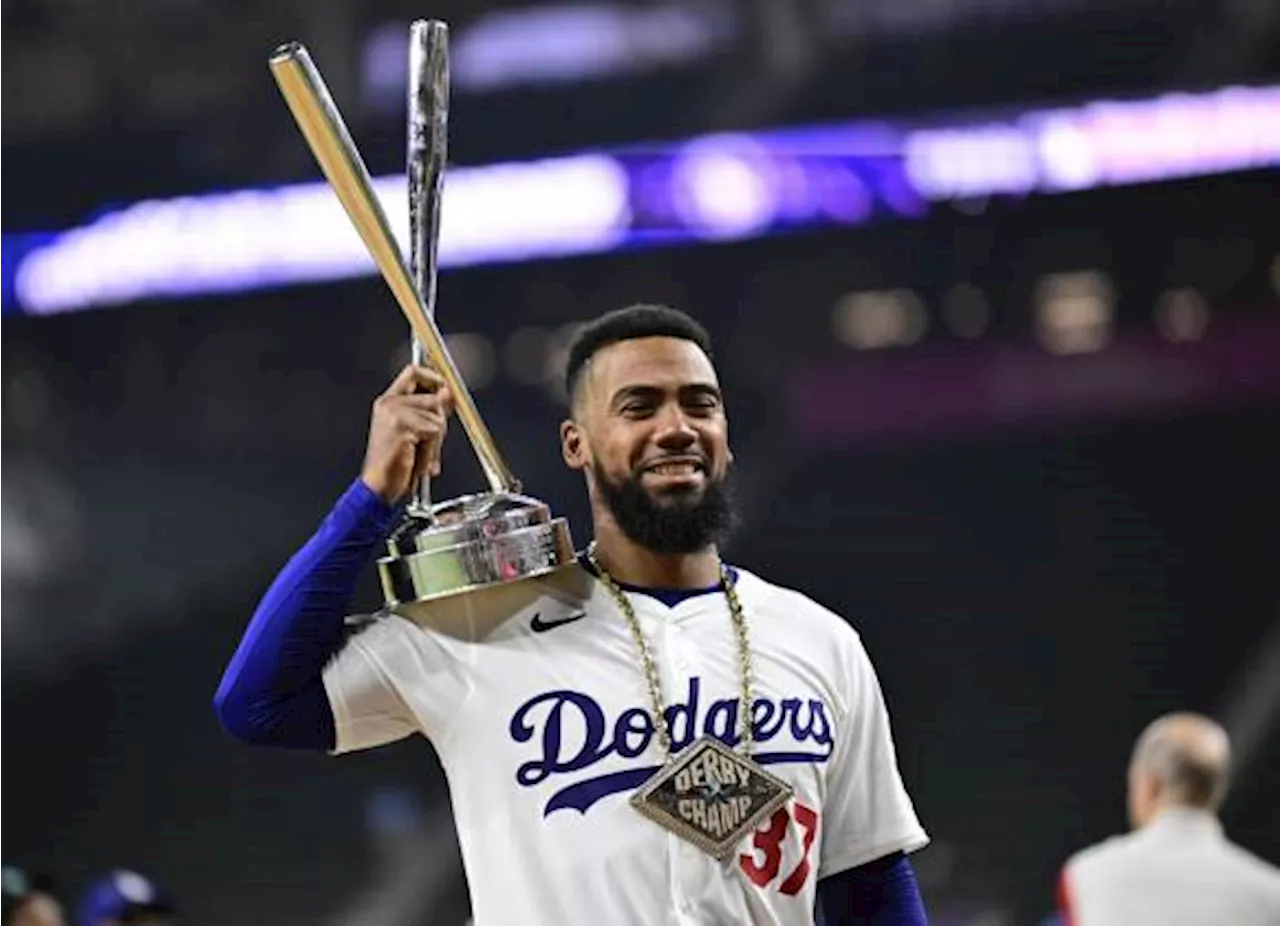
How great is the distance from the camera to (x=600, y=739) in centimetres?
247

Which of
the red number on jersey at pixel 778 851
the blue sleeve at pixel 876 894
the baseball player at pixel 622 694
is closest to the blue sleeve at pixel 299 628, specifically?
the baseball player at pixel 622 694

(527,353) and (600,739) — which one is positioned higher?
(527,353)

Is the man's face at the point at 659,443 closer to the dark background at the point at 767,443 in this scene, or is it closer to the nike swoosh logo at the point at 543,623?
the nike swoosh logo at the point at 543,623

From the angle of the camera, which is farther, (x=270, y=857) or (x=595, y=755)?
(x=270, y=857)

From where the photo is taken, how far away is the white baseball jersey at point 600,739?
2.43 m

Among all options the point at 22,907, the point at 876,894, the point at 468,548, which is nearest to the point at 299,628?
the point at 468,548

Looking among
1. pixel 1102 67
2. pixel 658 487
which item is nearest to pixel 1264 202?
pixel 1102 67

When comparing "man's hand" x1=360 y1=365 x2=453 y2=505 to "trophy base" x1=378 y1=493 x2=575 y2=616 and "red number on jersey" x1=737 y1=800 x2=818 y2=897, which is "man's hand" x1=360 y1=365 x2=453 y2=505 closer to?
"trophy base" x1=378 y1=493 x2=575 y2=616

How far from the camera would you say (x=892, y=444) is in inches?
378

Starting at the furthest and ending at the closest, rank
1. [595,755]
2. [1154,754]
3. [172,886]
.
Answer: [172,886] < [1154,754] < [595,755]

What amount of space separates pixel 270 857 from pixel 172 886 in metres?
0.36

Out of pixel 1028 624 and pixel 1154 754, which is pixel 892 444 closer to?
pixel 1028 624

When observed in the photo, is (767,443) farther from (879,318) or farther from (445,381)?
(445,381)

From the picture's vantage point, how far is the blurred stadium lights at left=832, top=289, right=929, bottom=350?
376 inches
